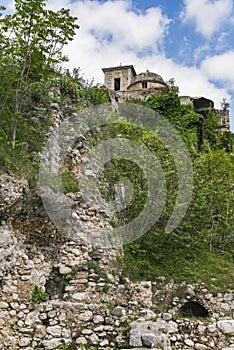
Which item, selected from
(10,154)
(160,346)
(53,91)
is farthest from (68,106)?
(160,346)


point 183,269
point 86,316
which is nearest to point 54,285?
point 86,316

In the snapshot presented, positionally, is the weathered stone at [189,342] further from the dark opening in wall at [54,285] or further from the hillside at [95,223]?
the dark opening in wall at [54,285]

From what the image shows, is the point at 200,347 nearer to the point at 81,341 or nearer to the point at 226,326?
the point at 226,326

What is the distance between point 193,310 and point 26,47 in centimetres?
825

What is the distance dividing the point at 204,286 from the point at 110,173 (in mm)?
4126

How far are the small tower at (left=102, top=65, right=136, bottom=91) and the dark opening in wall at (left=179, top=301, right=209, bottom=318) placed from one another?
24361 millimetres

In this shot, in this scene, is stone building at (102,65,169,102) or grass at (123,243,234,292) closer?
grass at (123,243,234,292)

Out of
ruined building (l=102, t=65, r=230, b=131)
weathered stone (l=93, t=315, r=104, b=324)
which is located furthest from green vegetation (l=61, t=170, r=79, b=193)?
ruined building (l=102, t=65, r=230, b=131)

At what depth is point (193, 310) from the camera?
10570 mm

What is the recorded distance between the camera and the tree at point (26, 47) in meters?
9.37

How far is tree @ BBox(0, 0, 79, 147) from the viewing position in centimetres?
937

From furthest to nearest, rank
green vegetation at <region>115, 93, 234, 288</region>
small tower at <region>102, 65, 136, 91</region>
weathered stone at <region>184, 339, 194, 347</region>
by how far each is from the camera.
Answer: small tower at <region>102, 65, 136, 91</region> < green vegetation at <region>115, 93, 234, 288</region> < weathered stone at <region>184, 339, 194, 347</region>

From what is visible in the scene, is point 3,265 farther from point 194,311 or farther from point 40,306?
point 194,311

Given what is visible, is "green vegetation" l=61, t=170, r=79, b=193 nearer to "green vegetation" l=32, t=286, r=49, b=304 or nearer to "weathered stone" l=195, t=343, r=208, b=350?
"green vegetation" l=32, t=286, r=49, b=304
